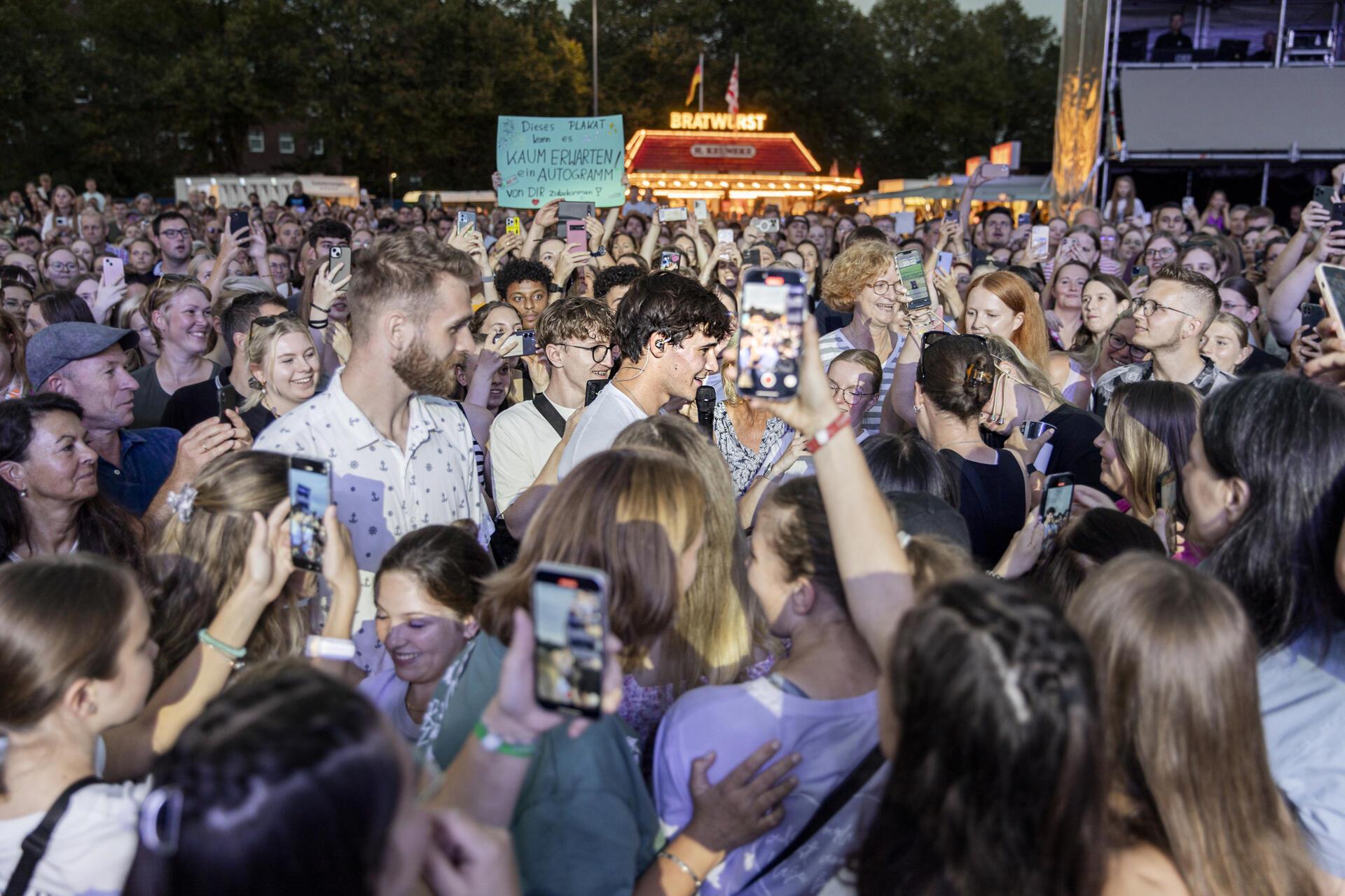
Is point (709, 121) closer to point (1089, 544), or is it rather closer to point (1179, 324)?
point (1179, 324)

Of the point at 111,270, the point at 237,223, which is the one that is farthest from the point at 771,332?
the point at 111,270

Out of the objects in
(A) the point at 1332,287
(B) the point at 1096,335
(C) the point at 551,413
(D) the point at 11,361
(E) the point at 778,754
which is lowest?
(E) the point at 778,754

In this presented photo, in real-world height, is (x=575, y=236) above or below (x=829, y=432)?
above

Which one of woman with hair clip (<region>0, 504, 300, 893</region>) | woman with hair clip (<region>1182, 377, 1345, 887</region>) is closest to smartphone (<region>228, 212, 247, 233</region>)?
woman with hair clip (<region>0, 504, 300, 893</region>)

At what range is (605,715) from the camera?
6.17 feet

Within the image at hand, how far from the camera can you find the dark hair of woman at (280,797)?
124 cm

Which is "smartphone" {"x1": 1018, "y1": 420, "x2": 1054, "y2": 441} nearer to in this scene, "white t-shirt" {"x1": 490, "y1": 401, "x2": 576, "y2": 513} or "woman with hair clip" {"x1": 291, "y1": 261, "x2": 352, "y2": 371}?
"white t-shirt" {"x1": 490, "y1": 401, "x2": 576, "y2": 513}

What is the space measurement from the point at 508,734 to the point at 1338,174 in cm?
647

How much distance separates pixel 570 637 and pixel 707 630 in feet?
3.53

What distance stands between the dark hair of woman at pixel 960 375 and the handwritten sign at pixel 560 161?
5608 mm

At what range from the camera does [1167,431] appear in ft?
11.8

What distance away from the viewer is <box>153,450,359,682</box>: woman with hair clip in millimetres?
2646

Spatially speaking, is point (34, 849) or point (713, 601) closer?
point (34, 849)

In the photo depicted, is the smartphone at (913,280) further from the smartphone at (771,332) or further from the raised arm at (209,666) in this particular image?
the raised arm at (209,666)
